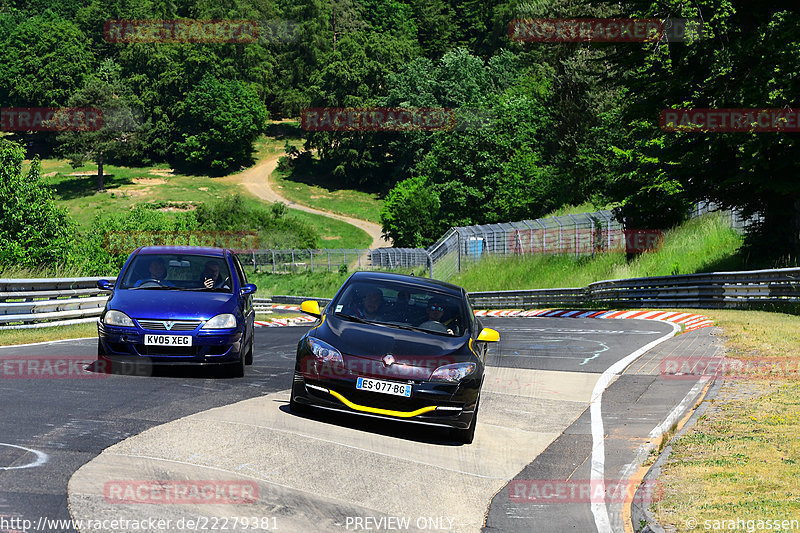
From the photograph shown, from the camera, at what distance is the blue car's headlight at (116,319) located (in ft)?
37.0

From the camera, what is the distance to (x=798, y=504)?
6703mm

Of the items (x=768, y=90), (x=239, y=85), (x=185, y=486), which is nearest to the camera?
(x=185, y=486)

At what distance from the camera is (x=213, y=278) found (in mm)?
12711

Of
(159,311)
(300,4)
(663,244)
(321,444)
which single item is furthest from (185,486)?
(300,4)

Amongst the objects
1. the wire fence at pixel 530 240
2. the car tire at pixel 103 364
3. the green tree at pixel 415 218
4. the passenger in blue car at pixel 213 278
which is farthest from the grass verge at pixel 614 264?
the green tree at pixel 415 218

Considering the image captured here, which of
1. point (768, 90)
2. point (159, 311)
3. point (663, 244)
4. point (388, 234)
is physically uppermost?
point (768, 90)

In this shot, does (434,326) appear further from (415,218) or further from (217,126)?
(217,126)

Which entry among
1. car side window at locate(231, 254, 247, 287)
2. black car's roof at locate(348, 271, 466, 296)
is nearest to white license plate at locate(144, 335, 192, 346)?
car side window at locate(231, 254, 247, 287)

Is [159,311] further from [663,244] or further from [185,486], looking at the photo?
[663,244]

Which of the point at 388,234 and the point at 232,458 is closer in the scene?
the point at 232,458

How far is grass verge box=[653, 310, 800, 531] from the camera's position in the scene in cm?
660

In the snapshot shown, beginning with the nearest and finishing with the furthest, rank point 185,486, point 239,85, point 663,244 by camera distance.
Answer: point 185,486 → point 663,244 → point 239,85

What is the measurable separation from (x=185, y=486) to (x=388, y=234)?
86034 mm

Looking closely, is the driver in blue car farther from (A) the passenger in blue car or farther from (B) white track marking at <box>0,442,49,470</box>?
(B) white track marking at <box>0,442,49,470</box>
